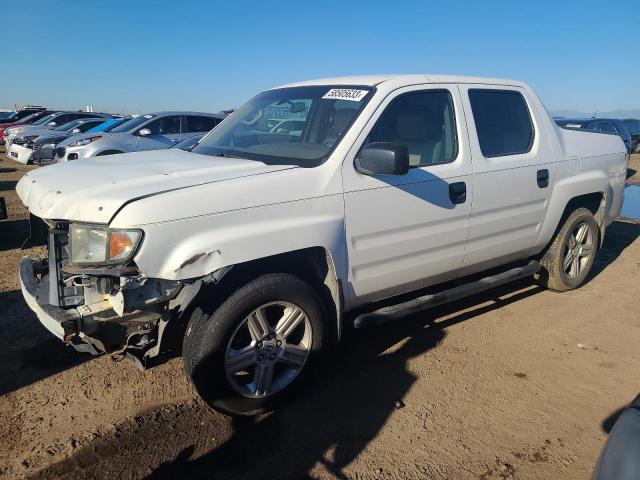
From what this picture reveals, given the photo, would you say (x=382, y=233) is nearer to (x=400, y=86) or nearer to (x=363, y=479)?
(x=400, y=86)

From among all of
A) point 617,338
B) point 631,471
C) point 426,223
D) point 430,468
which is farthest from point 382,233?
point 617,338

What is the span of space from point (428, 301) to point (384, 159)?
1222 millimetres

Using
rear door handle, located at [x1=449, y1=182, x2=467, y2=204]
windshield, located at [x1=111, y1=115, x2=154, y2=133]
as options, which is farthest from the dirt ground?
windshield, located at [x1=111, y1=115, x2=154, y2=133]

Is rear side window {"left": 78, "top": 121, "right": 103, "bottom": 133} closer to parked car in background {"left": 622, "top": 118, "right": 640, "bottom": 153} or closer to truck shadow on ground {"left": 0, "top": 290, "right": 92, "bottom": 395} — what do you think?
truck shadow on ground {"left": 0, "top": 290, "right": 92, "bottom": 395}

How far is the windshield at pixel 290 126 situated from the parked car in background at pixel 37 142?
10647 mm

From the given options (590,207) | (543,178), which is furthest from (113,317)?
(590,207)

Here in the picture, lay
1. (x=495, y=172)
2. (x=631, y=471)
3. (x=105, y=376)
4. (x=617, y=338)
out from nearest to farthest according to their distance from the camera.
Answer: (x=631, y=471) → (x=105, y=376) → (x=495, y=172) → (x=617, y=338)

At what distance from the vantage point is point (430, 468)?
104 inches

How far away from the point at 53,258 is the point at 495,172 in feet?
10.1

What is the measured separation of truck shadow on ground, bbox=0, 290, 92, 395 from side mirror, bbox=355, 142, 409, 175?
2.45 meters

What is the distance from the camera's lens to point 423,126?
367cm

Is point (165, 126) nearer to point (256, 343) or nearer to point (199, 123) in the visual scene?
point (199, 123)

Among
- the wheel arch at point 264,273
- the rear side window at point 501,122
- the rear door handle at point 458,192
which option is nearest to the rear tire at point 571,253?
the rear side window at point 501,122

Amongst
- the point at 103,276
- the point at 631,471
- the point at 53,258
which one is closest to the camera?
A: the point at 631,471
